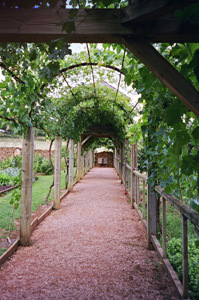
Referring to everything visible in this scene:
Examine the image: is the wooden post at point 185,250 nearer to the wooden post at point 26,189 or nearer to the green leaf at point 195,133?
the green leaf at point 195,133

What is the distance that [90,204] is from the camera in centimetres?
716

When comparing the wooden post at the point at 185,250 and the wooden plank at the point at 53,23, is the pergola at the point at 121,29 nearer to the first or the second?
the wooden plank at the point at 53,23

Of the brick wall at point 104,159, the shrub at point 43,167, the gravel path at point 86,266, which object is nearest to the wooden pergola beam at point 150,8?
the gravel path at point 86,266

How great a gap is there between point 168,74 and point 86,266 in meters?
2.56

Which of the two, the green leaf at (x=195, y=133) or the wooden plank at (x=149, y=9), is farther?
the green leaf at (x=195, y=133)

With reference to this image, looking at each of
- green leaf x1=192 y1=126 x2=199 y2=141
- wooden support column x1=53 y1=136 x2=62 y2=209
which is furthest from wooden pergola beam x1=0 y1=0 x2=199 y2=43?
wooden support column x1=53 y1=136 x2=62 y2=209

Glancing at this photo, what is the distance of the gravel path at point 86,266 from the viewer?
2.47m

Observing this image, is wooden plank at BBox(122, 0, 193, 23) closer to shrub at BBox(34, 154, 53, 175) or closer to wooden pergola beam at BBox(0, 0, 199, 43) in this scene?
wooden pergola beam at BBox(0, 0, 199, 43)

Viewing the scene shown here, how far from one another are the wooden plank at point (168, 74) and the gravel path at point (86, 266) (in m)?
1.89

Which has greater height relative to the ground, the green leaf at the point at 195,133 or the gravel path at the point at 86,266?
the green leaf at the point at 195,133

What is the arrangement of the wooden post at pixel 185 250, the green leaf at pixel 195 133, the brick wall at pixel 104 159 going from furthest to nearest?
the brick wall at pixel 104 159
the wooden post at pixel 185 250
the green leaf at pixel 195 133

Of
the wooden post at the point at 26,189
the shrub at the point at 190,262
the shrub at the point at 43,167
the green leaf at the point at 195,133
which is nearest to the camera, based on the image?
the green leaf at the point at 195,133

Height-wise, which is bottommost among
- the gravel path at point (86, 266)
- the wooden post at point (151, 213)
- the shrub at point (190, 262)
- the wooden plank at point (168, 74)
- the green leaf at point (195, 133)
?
the gravel path at point (86, 266)

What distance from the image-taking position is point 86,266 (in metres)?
3.08
